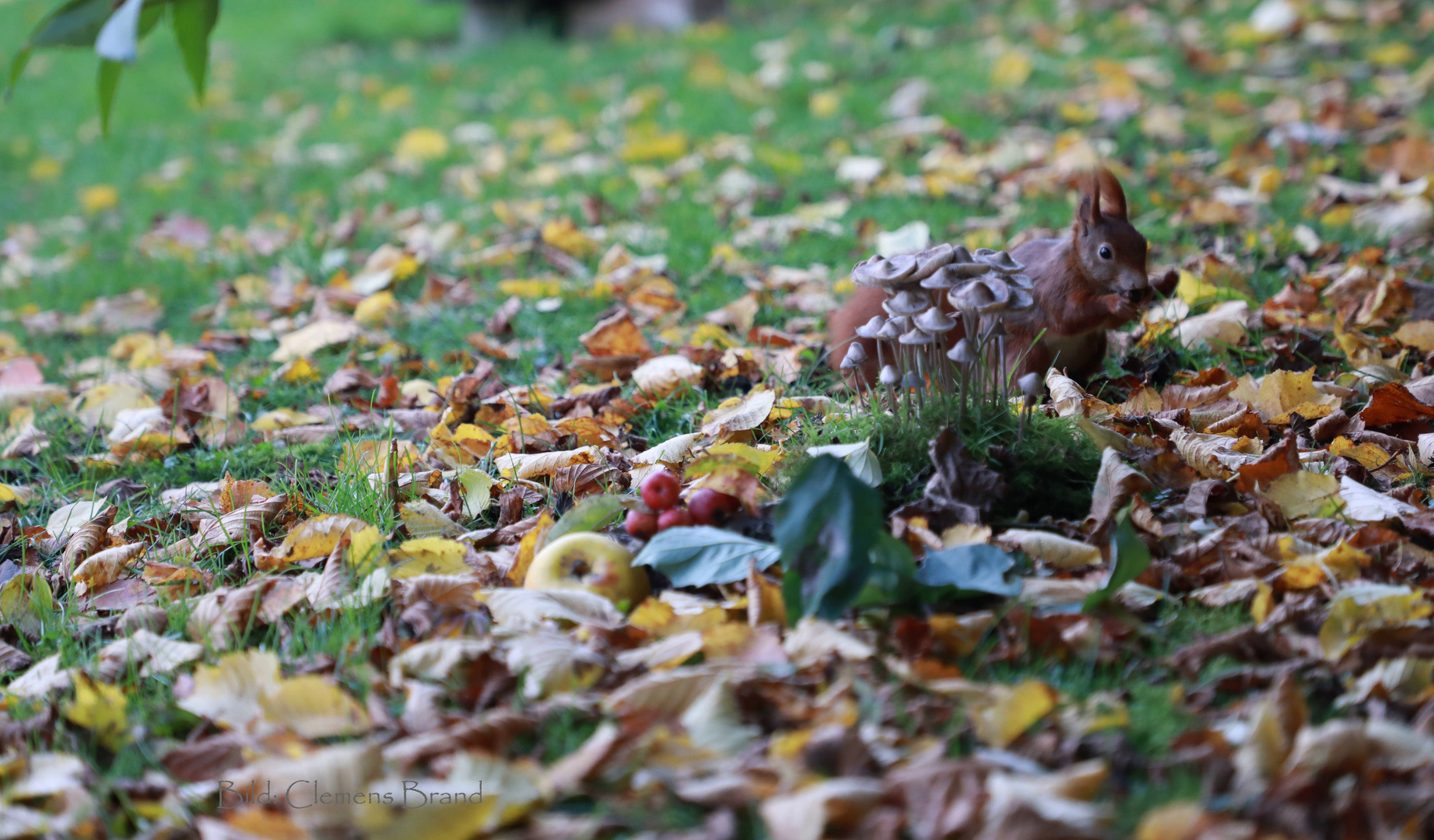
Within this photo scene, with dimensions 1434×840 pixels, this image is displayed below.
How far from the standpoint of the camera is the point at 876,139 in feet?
15.6

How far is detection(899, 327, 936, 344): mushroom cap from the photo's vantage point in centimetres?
174

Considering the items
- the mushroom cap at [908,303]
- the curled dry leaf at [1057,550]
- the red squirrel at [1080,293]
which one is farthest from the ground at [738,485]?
the mushroom cap at [908,303]

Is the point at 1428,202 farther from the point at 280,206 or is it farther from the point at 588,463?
the point at 280,206

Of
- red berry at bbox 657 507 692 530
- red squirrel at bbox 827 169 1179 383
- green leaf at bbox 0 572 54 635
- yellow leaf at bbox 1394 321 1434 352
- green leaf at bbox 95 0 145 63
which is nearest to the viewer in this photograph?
green leaf at bbox 95 0 145 63

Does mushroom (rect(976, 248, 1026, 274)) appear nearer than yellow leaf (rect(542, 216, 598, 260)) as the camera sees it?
Yes

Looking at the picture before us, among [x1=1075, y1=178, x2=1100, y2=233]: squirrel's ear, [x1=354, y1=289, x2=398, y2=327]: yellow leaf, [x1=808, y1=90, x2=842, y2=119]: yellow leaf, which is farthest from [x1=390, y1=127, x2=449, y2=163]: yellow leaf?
[x1=1075, y1=178, x2=1100, y2=233]: squirrel's ear

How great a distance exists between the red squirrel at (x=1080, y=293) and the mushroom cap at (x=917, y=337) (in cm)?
34

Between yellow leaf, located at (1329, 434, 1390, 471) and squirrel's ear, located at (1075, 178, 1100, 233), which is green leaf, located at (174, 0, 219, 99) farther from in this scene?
yellow leaf, located at (1329, 434, 1390, 471)

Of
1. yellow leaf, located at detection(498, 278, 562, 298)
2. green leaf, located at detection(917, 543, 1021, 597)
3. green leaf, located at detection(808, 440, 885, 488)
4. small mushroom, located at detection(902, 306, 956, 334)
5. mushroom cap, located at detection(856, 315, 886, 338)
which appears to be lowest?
yellow leaf, located at detection(498, 278, 562, 298)

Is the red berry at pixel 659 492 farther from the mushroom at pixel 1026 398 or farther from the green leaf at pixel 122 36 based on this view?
the green leaf at pixel 122 36

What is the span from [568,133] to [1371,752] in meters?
4.62

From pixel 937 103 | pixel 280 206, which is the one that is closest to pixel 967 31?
pixel 937 103

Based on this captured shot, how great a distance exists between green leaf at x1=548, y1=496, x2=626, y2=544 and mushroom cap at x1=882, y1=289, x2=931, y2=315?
573 mm

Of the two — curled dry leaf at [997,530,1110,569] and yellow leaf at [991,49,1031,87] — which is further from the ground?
yellow leaf at [991,49,1031,87]
